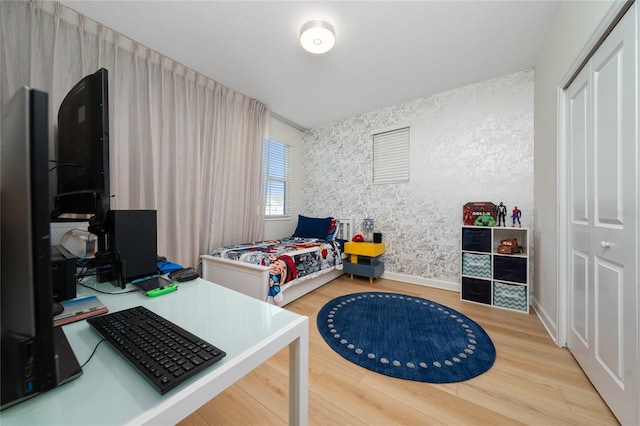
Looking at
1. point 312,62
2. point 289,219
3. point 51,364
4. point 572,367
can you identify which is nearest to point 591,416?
point 572,367

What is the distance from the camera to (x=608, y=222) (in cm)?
121

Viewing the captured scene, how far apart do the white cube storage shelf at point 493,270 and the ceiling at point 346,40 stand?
1.71 metres

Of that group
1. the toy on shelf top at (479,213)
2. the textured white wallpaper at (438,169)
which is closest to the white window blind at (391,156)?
the textured white wallpaper at (438,169)

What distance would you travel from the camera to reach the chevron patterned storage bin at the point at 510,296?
2212 mm

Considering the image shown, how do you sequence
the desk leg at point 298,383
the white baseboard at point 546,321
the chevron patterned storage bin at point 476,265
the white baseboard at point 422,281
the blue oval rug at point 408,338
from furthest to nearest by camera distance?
the white baseboard at point 422,281
the chevron patterned storage bin at point 476,265
the white baseboard at point 546,321
the blue oval rug at point 408,338
the desk leg at point 298,383

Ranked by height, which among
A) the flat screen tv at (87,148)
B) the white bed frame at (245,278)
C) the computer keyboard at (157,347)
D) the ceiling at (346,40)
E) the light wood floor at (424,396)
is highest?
the ceiling at (346,40)

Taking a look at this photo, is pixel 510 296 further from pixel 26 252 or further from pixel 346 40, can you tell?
pixel 26 252

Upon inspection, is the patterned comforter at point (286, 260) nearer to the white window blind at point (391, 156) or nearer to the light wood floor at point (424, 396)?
the light wood floor at point (424, 396)

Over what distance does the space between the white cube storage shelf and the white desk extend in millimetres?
2413

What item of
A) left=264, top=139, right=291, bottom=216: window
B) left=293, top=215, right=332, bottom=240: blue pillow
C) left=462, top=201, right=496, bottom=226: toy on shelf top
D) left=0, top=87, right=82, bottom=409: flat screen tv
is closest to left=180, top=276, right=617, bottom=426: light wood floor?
left=0, top=87, right=82, bottom=409: flat screen tv

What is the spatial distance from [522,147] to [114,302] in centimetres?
350

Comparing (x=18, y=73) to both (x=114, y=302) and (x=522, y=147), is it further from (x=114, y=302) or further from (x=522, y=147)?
(x=522, y=147)

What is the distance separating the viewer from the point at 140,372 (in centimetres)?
49

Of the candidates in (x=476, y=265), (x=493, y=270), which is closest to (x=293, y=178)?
(x=476, y=265)
